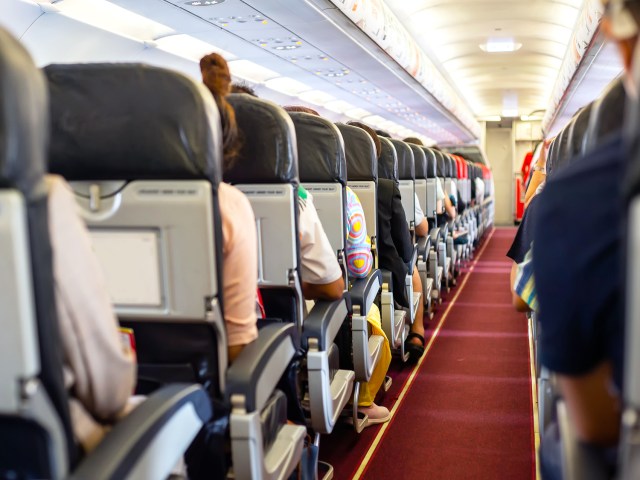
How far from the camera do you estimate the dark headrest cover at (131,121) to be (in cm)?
184

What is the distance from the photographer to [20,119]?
3.88ft

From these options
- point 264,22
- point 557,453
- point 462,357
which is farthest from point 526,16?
point 557,453

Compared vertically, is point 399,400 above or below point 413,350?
below

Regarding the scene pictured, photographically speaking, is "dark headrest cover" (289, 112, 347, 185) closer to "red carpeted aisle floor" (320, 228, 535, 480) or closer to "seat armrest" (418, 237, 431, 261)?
"red carpeted aisle floor" (320, 228, 535, 480)

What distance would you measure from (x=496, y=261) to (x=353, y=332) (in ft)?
28.3

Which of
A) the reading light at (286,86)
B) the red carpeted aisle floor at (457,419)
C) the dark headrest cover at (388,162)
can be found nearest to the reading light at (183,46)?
the reading light at (286,86)

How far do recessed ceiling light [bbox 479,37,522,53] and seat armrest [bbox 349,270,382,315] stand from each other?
8.13 meters

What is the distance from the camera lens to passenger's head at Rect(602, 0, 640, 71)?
1.17m

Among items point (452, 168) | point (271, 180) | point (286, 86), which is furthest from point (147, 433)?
point (286, 86)

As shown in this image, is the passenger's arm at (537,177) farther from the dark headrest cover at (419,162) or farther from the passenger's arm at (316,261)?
the dark headrest cover at (419,162)

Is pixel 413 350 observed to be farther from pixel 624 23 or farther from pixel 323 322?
pixel 624 23

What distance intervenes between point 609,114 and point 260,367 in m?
1.29

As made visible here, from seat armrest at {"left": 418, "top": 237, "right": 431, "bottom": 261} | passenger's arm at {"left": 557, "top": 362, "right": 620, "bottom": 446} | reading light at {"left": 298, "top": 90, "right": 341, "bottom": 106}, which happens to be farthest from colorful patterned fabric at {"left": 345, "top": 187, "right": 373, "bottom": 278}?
reading light at {"left": 298, "top": 90, "right": 341, "bottom": 106}

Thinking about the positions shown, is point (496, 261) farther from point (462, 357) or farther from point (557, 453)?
point (557, 453)
